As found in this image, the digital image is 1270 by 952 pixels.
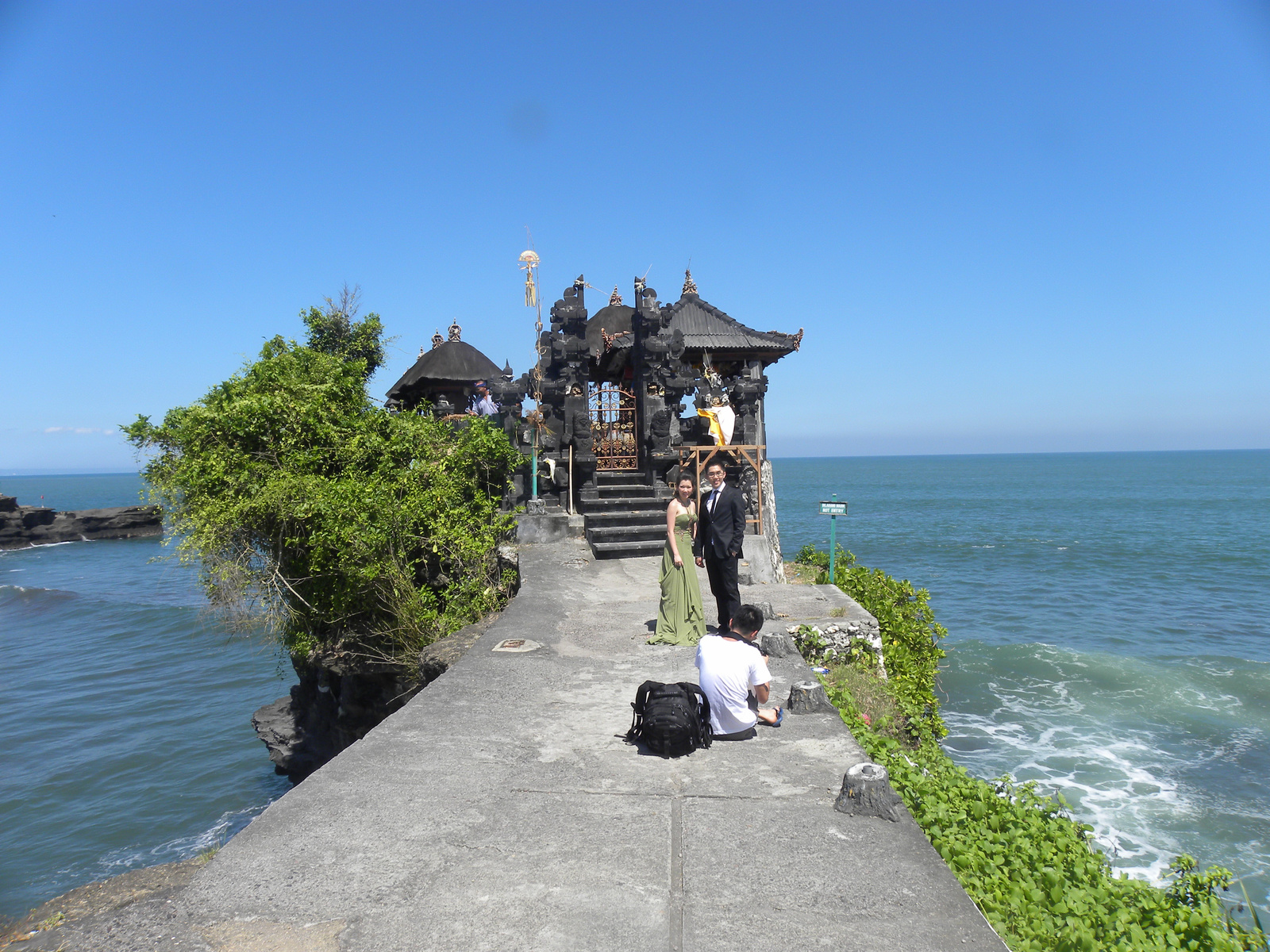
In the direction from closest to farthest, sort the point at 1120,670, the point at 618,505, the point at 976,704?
the point at 618,505 < the point at 976,704 < the point at 1120,670

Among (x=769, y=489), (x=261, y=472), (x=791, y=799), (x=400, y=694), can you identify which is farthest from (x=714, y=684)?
(x=769, y=489)

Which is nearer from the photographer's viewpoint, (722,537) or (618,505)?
(722,537)

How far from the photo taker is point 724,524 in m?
6.79

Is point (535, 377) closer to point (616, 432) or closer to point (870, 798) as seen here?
point (616, 432)

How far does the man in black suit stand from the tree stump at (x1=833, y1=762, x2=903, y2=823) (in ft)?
8.97

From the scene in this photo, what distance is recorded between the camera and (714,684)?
15.8 ft

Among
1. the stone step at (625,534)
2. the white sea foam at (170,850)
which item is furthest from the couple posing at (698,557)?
the white sea foam at (170,850)

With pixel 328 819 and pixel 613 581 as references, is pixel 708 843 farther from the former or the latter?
pixel 613 581

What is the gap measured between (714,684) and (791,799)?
92 cm

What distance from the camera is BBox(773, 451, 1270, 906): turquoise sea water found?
1123 cm

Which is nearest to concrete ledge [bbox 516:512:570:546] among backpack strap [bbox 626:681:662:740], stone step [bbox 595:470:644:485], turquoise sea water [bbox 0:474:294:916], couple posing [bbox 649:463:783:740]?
stone step [bbox 595:470:644:485]

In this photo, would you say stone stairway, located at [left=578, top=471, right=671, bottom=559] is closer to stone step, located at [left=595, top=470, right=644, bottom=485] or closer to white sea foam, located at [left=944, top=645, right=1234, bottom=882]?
stone step, located at [left=595, top=470, right=644, bottom=485]

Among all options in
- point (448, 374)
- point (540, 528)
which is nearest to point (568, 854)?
point (540, 528)

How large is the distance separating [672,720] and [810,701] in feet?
4.05
